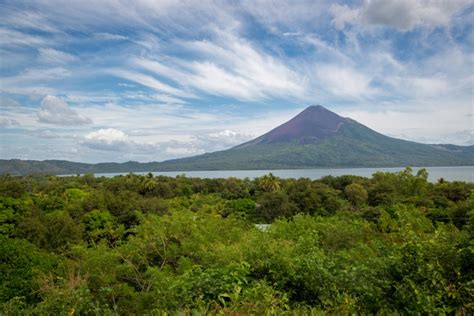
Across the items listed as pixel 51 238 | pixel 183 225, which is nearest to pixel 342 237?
pixel 183 225

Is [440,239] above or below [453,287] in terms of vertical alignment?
above

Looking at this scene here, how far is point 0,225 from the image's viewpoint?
21.7 m

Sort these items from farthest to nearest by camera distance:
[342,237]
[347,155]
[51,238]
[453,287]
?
[347,155] → [51,238] → [342,237] → [453,287]

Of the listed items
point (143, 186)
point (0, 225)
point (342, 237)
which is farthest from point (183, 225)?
point (143, 186)

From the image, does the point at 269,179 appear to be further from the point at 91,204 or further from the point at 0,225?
the point at 0,225

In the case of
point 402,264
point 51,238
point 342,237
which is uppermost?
point 402,264

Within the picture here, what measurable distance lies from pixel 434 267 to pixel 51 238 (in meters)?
19.5

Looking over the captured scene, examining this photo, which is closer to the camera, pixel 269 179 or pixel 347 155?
pixel 269 179

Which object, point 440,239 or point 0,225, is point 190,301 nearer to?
point 440,239

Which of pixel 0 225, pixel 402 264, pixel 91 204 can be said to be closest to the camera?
pixel 402 264

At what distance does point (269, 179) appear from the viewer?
159ft

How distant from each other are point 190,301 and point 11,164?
155m

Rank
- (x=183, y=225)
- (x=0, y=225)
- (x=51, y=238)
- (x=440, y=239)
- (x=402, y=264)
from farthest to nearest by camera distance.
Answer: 1. (x=0, y=225)
2. (x=51, y=238)
3. (x=183, y=225)
4. (x=440, y=239)
5. (x=402, y=264)

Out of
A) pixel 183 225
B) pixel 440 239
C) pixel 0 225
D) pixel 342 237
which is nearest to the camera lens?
pixel 440 239
